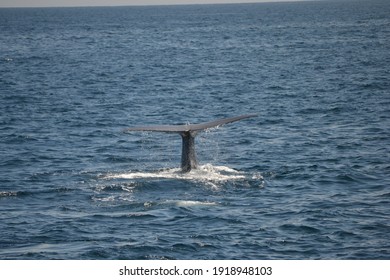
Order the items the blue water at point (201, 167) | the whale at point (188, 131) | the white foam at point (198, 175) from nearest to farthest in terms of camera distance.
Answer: the blue water at point (201, 167) → the whale at point (188, 131) → the white foam at point (198, 175)

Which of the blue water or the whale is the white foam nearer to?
the blue water

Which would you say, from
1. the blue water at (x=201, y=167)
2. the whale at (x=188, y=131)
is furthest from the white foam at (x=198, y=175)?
the whale at (x=188, y=131)

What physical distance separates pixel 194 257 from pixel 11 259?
4.82 m

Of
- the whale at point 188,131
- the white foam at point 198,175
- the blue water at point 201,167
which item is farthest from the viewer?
the white foam at point 198,175

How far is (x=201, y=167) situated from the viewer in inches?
1180

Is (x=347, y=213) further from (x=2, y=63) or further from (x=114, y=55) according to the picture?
(x=114, y=55)

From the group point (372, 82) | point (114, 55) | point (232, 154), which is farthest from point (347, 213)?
point (114, 55)

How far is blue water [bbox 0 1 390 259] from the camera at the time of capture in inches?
874

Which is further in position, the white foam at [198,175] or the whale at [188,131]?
the white foam at [198,175]

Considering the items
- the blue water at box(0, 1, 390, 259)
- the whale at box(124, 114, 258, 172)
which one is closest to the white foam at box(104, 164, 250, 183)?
the blue water at box(0, 1, 390, 259)

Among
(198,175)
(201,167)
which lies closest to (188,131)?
(198,175)

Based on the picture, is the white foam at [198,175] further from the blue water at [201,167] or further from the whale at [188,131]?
the whale at [188,131]

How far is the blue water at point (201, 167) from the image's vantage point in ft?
72.8

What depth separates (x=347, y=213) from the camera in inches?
958
